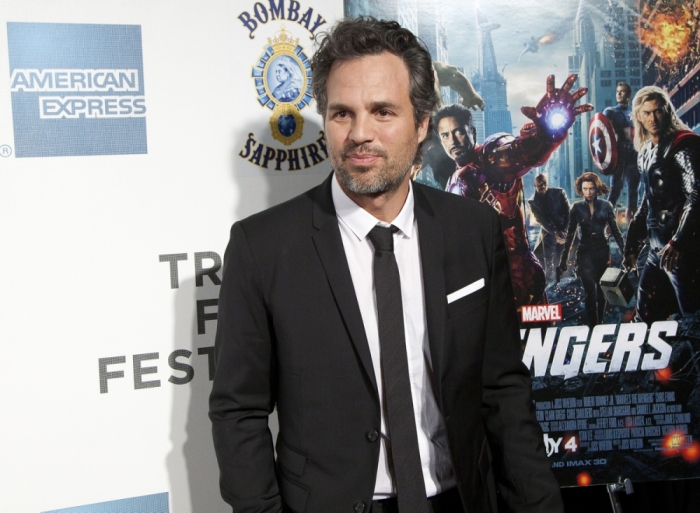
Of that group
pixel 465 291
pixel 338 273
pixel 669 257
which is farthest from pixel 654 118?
pixel 338 273

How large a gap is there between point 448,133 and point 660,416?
112 centimetres

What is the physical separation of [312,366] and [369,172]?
0.44 m

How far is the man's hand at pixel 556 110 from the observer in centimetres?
207

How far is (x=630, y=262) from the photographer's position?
213 centimetres

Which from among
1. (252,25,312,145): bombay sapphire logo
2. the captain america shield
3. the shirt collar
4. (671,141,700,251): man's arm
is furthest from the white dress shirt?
(671,141,700,251): man's arm

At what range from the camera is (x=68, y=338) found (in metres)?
1.82

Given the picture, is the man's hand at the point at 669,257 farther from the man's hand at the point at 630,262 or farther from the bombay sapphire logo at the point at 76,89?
the bombay sapphire logo at the point at 76,89

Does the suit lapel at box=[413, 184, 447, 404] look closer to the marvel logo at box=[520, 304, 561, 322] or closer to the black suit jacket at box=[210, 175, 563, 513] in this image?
the black suit jacket at box=[210, 175, 563, 513]

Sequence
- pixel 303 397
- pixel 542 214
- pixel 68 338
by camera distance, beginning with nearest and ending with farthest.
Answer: pixel 303 397
pixel 68 338
pixel 542 214

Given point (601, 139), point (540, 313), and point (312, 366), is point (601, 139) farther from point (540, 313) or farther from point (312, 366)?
point (312, 366)

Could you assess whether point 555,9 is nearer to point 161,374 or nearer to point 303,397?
point 303,397

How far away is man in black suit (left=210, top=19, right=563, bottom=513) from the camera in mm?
1472

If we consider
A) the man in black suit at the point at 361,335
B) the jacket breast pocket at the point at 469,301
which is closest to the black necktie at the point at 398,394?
the man in black suit at the point at 361,335

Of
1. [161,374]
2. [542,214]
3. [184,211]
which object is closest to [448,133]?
[542,214]
